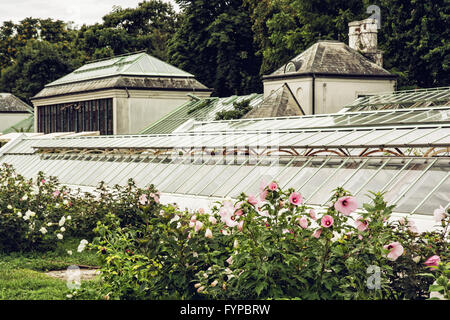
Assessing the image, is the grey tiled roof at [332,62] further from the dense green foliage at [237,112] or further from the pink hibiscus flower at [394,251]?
the pink hibiscus flower at [394,251]

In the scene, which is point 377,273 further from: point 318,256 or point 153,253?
point 153,253

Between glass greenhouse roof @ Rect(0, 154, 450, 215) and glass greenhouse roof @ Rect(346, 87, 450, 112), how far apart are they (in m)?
11.1

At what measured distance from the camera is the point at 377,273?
8.07m

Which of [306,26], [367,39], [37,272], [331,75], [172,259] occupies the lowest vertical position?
[37,272]

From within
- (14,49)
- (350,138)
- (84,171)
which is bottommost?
(84,171)

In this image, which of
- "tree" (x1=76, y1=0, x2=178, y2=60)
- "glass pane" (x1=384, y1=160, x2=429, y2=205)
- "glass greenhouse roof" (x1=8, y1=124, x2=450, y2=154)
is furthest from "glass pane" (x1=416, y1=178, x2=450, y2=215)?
"tree" (x1=76, y1=0, x2=178, y2=60)

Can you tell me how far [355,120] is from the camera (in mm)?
22953

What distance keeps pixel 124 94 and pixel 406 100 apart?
21.0m

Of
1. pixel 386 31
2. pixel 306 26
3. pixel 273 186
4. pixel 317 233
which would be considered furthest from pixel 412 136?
pixel 306 26

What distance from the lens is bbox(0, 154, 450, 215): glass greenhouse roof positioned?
1469 centimetres

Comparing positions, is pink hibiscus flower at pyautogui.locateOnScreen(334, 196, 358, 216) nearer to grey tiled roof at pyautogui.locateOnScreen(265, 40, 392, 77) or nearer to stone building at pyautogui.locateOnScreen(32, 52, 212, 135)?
grey tiled roof at pyautogui.locateOnScreen(265, 40, 392, 77)

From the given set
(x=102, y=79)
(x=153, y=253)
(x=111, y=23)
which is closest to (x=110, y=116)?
(x=102, y=79)

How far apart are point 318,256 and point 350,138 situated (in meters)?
10.9

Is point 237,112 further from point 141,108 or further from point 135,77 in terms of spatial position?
point 135,77
